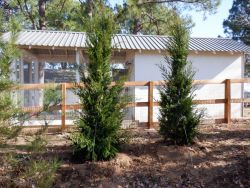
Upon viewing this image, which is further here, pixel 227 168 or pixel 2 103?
pixel 227 168

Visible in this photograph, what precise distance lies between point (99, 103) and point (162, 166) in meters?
1.64

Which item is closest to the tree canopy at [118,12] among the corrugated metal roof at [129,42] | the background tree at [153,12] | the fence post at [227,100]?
the background tree at [153,12]

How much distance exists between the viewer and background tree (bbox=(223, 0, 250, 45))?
26.7 metres

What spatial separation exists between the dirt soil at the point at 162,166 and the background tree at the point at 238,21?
20.3 meters

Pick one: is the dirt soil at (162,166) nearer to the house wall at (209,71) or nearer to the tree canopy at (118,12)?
the house wall at (209,71)

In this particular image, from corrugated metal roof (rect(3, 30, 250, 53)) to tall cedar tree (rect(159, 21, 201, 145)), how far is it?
11.0 feet

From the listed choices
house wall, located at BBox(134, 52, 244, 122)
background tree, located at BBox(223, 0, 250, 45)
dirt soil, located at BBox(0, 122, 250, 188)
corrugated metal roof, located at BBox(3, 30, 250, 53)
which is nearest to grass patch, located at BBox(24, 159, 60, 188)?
dirt soil, located at BBox(0, 122, 250, 188)

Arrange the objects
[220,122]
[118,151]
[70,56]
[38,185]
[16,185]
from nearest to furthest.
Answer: [38,185]
[16,185]
[118,151]
[220,122]
[70,56]

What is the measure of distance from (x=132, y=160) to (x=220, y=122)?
4190 mm

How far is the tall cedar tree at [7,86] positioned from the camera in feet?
14.8

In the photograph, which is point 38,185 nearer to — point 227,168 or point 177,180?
point 177,180

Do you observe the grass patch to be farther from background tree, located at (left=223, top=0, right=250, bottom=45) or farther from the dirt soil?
background tree, located at (left=223, top=0, right=250, bottom=45)

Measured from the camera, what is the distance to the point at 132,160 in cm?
681

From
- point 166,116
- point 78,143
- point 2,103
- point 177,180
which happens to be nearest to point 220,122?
point 166,116
